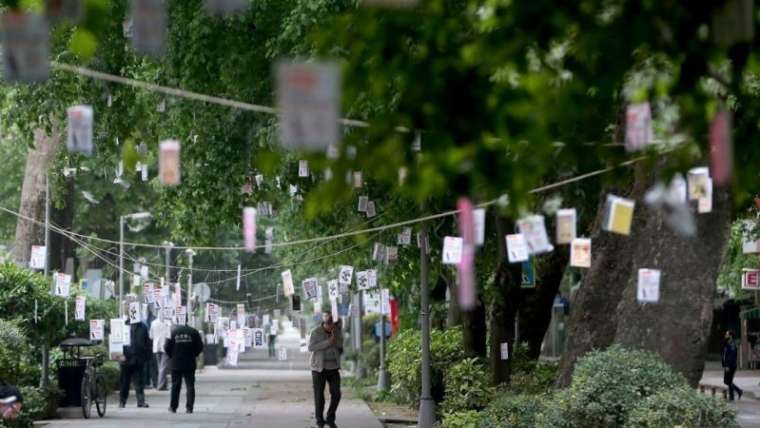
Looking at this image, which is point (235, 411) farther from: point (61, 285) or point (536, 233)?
point (536, 233)

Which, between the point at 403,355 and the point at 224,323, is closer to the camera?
the point at 403,355

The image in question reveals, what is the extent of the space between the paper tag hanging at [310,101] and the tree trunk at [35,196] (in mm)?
23453

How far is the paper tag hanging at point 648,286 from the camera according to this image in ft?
46.1

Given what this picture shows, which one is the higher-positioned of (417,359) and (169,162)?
(169,162)

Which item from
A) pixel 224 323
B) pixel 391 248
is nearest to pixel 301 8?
pixel 391 248

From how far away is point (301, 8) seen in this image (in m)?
17.5

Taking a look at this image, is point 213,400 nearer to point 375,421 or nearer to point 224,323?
point 375,421

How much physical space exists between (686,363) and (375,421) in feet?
36.5

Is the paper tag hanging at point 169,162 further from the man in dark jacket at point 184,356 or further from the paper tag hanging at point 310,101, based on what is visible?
the man in dark jacket at point 184,356

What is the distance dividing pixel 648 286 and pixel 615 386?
1.08 m

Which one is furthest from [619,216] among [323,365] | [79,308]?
[79,308]

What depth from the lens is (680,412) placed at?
13570mm

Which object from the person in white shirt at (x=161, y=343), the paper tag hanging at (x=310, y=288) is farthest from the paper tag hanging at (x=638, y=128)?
the person in white shirt at (x=161, y=343)

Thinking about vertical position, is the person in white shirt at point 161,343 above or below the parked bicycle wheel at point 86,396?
above
